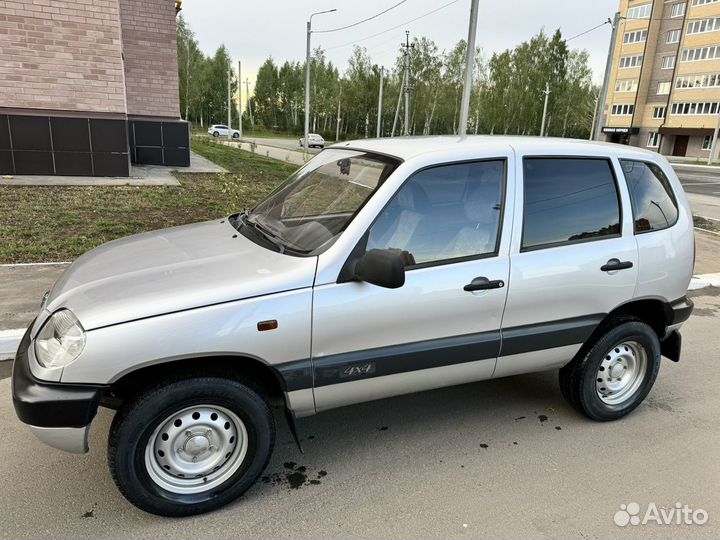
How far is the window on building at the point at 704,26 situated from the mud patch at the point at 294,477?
211 ft

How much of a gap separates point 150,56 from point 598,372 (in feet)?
54.5

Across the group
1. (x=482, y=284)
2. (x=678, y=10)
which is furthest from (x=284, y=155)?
(x=678, y=10)

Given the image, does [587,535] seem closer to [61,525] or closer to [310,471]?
[310,471]

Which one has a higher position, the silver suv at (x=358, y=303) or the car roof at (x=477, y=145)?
the car roof at (x=477, y=145)

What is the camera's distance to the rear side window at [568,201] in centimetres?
324

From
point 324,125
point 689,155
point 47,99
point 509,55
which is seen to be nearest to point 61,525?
point 47,99

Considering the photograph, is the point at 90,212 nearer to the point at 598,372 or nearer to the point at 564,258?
the point at 564,258

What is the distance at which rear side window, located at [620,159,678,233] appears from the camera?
358 cm

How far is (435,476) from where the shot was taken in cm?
308

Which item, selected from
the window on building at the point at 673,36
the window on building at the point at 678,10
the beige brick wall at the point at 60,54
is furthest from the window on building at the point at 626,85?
the beige brick wall at the point at 60,54

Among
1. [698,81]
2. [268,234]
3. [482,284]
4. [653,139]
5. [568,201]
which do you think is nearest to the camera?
[482,284]

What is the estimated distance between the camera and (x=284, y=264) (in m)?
2.75

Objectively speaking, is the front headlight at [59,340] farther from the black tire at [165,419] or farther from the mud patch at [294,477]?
the mud patch at [294,477]

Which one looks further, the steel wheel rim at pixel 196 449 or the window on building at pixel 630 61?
the window on building at pixel 630 61
